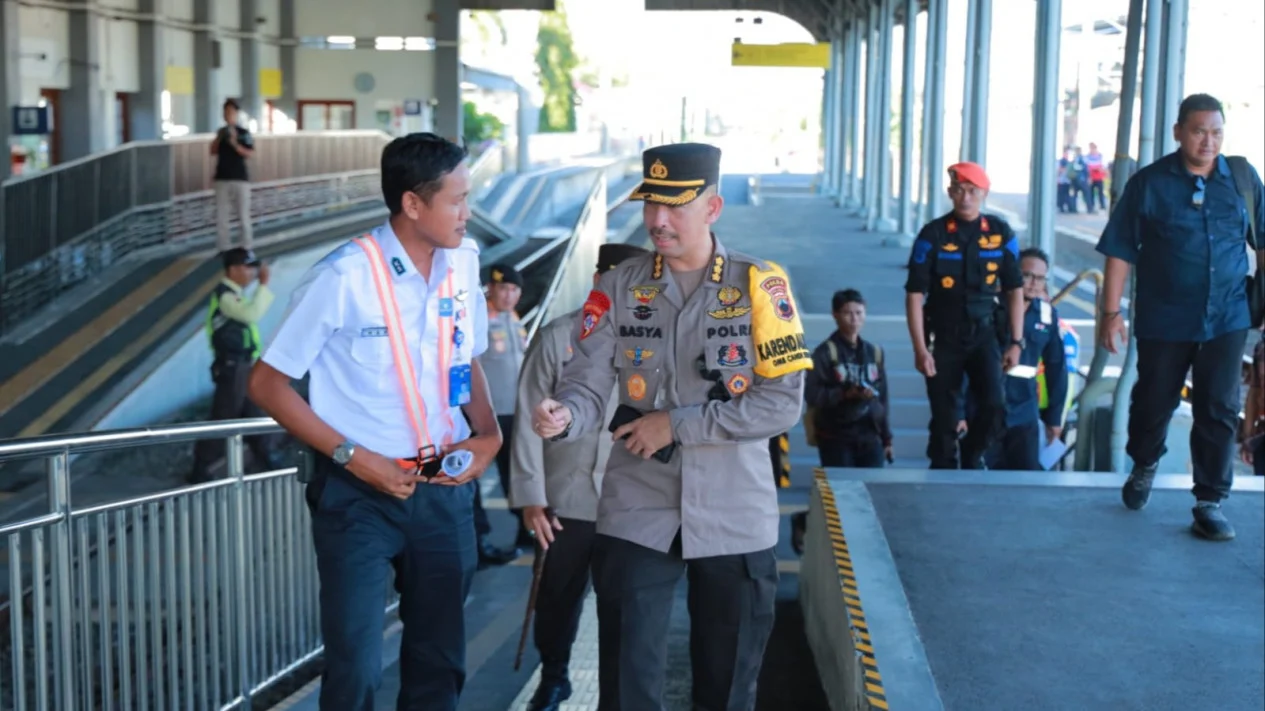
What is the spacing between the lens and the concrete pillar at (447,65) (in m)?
35.1

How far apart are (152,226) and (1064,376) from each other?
11.1 m

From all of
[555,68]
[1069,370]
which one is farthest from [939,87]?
[555,68]

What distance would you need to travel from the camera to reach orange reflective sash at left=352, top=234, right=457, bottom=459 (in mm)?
3783

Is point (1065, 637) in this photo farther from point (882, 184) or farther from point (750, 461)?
point (882, 184)

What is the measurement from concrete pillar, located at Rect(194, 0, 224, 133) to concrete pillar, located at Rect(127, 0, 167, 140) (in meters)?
2.58

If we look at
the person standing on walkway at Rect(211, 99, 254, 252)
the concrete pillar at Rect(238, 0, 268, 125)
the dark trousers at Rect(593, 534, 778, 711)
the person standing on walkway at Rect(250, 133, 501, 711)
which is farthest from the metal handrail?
the concrete pillar at Rect(238, 0, 268, 125)

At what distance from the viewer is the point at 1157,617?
5.67 metres

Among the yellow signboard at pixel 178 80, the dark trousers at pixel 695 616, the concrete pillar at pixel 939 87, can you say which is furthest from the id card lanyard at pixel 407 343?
the yellow signboard at pixel 178 80

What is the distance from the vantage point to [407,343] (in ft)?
12.5

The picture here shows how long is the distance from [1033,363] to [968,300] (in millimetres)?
972

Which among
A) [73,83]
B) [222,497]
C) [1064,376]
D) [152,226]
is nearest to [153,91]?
[73,83]

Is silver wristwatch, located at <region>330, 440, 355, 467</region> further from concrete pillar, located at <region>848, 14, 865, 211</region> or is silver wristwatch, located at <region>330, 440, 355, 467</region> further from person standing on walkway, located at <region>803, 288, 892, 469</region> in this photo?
concrete pillar, located at <region>848, 14, 865, 211</region>

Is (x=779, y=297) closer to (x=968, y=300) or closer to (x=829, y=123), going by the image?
(x=968, y=300)

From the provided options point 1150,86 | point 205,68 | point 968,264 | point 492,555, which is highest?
point 205,68
